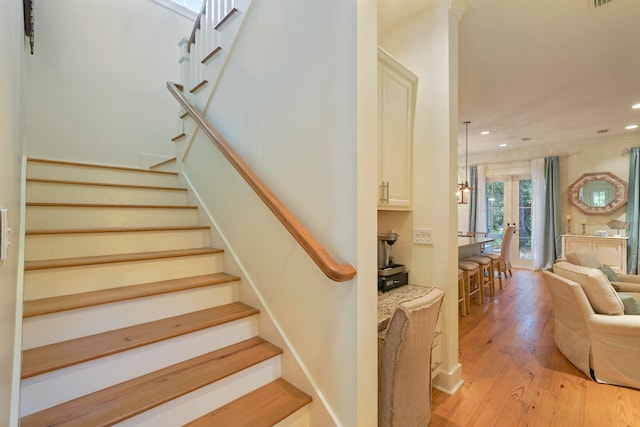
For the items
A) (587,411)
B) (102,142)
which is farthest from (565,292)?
(102,142)

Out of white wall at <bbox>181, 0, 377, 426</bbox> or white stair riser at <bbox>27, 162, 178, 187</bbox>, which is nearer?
white wall at <bbox>181, 0, 377, 426</bbox>

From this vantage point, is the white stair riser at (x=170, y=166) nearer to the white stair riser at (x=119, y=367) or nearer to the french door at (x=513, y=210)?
the white stair riser at (x=119, y=367)

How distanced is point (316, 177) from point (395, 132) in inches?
40.1

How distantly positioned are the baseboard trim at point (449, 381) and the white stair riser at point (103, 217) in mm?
2407

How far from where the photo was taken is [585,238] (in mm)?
5945

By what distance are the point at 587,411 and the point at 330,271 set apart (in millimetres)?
2225

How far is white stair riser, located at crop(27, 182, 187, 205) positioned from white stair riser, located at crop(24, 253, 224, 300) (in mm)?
914

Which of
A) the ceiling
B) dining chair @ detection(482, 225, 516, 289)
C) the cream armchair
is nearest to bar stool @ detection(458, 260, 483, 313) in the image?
dining chair @ detection(482, 225, 516, 289)

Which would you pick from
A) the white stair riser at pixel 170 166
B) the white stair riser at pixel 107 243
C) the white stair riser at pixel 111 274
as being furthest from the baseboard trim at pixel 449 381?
the white stair riser at pixel 170 166

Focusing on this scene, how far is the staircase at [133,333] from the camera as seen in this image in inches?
48.9

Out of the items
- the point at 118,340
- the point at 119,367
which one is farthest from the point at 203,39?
the point at 119,367

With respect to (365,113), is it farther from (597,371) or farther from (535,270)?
(535,270)

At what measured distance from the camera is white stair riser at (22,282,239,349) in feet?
4.47

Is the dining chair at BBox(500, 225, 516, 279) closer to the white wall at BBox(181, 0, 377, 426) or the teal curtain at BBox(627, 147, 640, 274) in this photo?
the teal curtain at BBox(627, 147, 640, 274)
